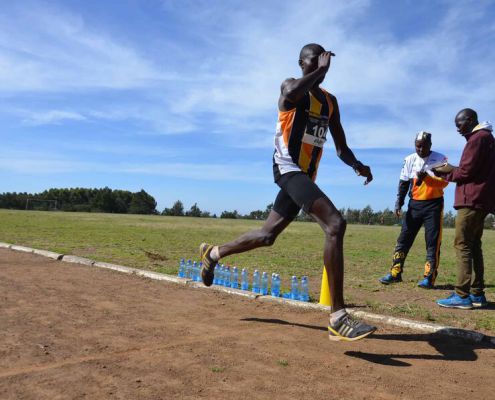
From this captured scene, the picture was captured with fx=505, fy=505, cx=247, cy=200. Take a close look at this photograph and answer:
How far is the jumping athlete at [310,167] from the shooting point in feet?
13.3

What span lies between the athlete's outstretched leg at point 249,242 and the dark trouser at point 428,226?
150 inches

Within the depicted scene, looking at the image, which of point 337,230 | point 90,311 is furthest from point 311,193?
point 90,311

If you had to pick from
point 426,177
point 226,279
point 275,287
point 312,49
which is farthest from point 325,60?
point 426,177

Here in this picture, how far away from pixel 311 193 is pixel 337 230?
1.26 feet

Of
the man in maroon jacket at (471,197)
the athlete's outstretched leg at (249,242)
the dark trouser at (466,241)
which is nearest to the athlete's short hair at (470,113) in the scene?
the man in maroon jacket at (471,197)

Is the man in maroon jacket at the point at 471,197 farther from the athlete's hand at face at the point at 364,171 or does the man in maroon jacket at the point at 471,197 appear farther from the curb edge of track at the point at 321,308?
the athlete's hand at face at the point at 364,171

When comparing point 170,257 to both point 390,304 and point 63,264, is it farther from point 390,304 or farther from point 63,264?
point 390,304

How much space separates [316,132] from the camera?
14.8 ft

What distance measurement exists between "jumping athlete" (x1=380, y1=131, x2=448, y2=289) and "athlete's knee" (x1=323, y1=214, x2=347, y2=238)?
4.10 metres

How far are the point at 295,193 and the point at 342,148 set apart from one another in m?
1.05

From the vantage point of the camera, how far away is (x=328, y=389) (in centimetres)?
315

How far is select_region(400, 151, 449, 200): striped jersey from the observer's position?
7.82 m

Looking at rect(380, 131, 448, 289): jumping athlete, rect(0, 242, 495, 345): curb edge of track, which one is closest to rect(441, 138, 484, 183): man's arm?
rect(380, 131, 448, 289): jumping athlete

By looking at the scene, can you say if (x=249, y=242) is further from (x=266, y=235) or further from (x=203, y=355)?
(x=203, y=355)
